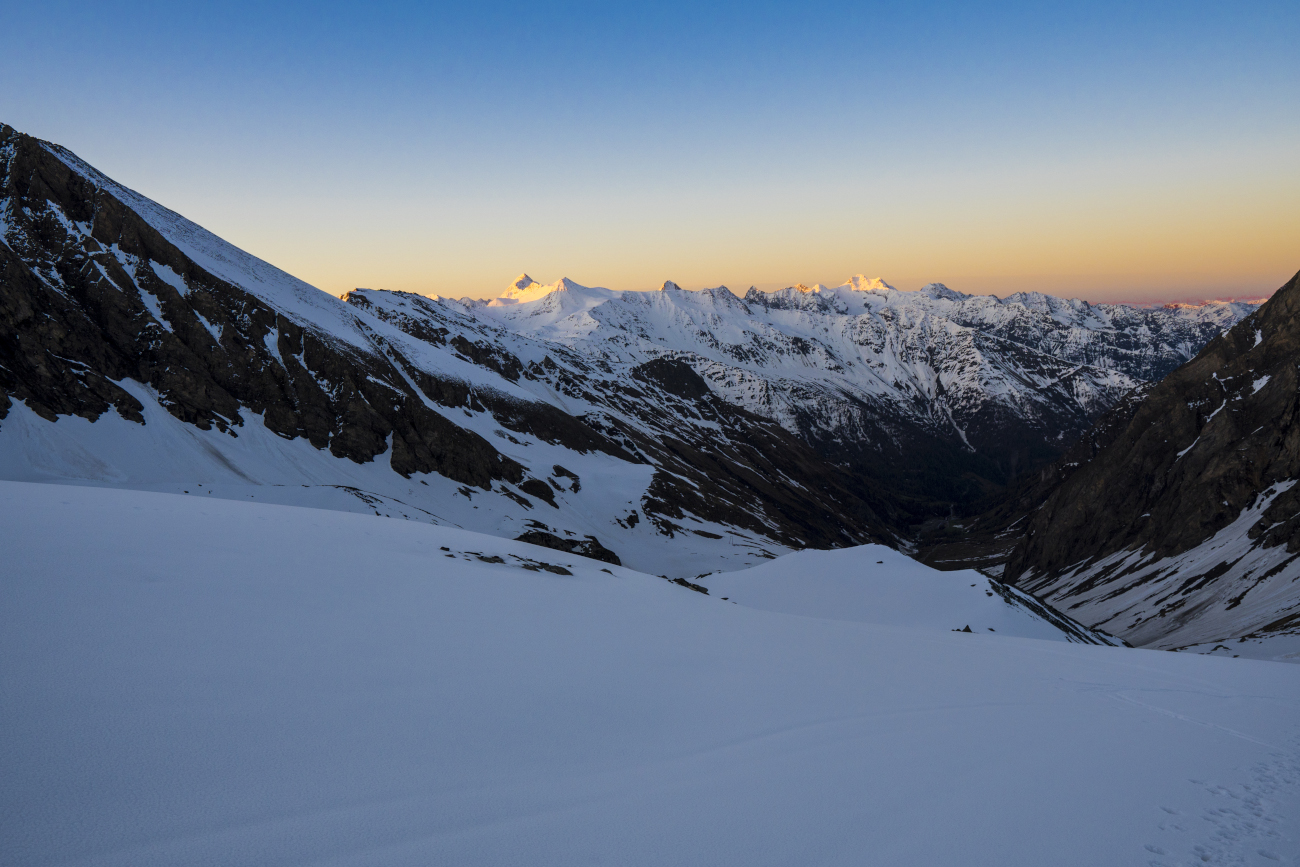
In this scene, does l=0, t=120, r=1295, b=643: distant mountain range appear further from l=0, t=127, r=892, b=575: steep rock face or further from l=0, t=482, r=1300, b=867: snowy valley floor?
l=0, t=482, r=1300, b=867: snowy valley floor

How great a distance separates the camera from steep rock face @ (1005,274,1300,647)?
57875 millimetres

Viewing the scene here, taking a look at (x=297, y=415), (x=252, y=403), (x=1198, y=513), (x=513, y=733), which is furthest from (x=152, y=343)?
(x=1198, y=513)

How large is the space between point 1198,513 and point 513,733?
3823 inches

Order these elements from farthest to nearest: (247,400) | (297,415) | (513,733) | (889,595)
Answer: (297,415), (247,400), (889,595), (513,733)

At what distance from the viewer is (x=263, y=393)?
73.9 m

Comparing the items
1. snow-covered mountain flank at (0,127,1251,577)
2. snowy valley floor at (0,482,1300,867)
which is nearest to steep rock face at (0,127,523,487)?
snow-covered mountain flank at (0,127,1251,577)

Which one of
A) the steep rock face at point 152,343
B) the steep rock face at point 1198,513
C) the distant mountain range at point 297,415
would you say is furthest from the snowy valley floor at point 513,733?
the steep rock face at point 152,343

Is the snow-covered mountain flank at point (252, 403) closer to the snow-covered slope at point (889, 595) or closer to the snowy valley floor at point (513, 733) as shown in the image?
the snow-covered slope at point (889, 595)

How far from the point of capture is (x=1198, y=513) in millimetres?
76250

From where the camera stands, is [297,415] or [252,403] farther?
[297,415]

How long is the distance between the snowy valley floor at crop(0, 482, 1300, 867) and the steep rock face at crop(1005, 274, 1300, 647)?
1957 inches

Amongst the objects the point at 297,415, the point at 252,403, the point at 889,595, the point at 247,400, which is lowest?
the point at 297,415

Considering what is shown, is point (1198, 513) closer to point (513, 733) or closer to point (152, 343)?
point (513, 733)

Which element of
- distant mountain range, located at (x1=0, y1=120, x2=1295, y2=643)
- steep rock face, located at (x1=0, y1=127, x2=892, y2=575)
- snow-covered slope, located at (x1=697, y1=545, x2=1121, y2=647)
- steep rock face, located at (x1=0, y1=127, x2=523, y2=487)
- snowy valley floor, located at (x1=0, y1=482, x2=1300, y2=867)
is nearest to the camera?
snowy valley floor, located at (x1=0, y1=482, x2=1300, y2=867)
